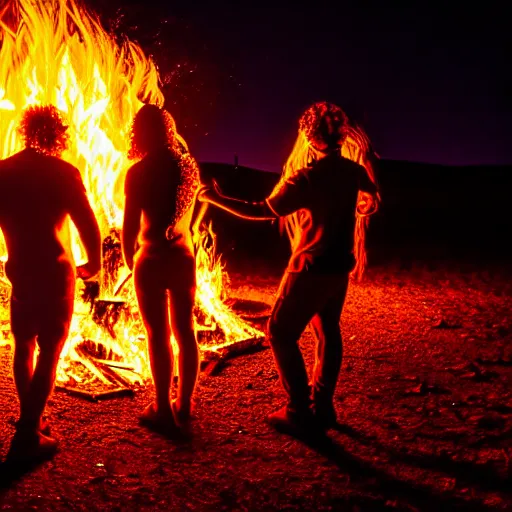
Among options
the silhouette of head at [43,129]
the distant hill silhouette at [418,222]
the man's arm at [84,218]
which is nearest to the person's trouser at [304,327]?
the man's arm at [84,218]

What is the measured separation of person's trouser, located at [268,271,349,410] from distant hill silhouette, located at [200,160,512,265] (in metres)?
9.35

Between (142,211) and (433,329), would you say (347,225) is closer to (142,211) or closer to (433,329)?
(142,211)

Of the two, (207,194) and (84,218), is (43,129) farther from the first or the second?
(207,194)

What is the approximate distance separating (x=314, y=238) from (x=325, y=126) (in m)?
0.77

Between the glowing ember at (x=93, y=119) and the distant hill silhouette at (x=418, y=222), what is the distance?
26.3ft

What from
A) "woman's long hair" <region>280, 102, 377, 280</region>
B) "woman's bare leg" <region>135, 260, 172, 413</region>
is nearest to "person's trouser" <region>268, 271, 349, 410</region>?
"woman's long hair" <region>280, 102, 377, 280</region>

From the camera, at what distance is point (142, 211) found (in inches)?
155

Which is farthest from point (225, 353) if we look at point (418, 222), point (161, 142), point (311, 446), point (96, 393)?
point (418, 222)

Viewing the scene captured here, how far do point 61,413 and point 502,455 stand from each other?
11.0 ft

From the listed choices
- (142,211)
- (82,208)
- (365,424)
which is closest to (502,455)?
(365,424)

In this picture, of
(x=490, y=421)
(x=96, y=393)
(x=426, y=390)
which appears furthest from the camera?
(x=426, y=390)

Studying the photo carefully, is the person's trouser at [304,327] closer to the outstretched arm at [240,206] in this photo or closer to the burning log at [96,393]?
the outstretched arm at [240,206]

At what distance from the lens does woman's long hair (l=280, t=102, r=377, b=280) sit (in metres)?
4.00

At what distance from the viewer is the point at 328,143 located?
4.01 meters
